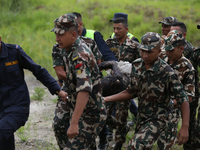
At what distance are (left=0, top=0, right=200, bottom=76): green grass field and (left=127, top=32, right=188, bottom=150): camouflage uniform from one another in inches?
303

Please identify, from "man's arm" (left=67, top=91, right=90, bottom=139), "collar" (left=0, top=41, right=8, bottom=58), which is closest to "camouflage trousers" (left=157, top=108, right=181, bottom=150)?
"man's arm" (left=67, top=91, right=90, bottom=139)

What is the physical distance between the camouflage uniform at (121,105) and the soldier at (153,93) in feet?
3.52

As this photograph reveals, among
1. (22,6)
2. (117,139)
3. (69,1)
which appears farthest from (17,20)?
(117,139)

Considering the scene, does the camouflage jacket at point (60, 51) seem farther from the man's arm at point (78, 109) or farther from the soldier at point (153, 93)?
the man's arm at point (78, 109)

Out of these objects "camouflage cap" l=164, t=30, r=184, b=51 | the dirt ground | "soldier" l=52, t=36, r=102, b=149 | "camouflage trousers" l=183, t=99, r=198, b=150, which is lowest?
the dirt ground

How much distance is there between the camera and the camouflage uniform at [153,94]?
10.2 feet

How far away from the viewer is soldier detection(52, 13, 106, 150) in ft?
8.80

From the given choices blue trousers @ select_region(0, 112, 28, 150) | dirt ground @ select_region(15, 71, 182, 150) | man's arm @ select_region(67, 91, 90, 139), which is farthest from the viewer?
dirt ground @ select_region(15, 71, 182, 150)

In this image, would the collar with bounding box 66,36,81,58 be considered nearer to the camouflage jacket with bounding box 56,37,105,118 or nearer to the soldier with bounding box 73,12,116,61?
the camouflage jacket with bounding box 56,37,105,118

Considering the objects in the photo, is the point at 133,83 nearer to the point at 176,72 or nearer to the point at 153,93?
the point at 153,93

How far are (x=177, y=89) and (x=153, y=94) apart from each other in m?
0.27

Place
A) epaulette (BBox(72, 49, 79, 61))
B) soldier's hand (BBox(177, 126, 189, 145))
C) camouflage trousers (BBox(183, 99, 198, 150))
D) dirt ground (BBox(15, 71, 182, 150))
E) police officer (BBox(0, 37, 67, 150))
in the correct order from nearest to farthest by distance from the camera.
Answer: epaulette (BBox(72, 49, 79, 61)) → soldier's hand (BBox(177, 126, 189, 145)) → police officer (BBox(0, 37, 67, 150)) → camouflage trousers (BBox(183, 99, 198, 150)) → dirt ground (BBox(15, 71, 182, 150))

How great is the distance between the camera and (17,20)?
14180mm

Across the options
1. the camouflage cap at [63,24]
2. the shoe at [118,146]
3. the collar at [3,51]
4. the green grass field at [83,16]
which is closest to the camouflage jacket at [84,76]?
the camouflage cap at [63,24]
